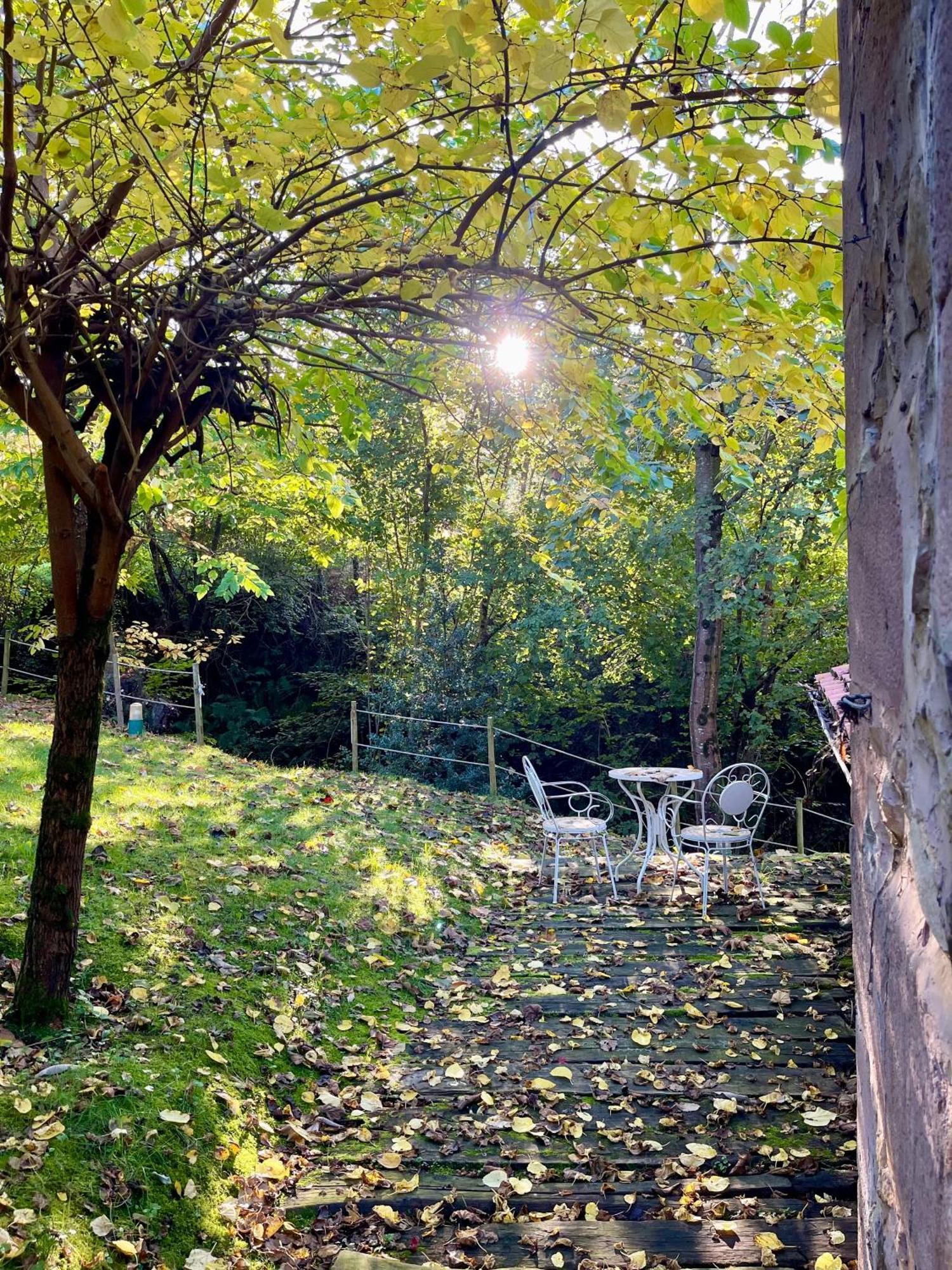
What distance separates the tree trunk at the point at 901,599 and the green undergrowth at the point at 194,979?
2288mm

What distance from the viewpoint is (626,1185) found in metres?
3.12

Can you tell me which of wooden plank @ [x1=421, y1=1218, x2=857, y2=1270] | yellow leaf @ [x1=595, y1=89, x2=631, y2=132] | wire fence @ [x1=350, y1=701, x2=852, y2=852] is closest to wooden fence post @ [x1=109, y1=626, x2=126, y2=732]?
wire fence @ [x1=350, y1=701, x2=852, y2=852]

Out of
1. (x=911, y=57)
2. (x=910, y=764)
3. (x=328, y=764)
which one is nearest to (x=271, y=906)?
(x=910, y=764)

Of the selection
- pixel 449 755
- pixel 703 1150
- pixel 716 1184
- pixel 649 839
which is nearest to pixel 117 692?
pixel 449 755

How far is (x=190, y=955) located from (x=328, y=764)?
10.2 meters

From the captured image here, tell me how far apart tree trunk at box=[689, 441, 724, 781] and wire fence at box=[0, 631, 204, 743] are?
6369mm

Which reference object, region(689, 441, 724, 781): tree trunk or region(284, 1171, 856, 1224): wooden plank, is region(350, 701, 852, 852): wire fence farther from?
region(284, 1171, 856, 1224): wooden plank

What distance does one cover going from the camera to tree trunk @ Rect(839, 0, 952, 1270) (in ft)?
3.00

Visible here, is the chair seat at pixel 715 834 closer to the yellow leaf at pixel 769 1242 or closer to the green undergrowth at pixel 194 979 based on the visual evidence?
the green undergrowth at pixel 194 979

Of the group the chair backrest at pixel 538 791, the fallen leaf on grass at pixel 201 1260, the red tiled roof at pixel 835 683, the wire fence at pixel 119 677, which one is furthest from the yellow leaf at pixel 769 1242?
the wire fence at pixel 119 677

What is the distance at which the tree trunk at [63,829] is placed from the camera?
3.39 metres

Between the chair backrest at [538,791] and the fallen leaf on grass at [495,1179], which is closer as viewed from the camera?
the fallen leaf on grass at [495,1179]

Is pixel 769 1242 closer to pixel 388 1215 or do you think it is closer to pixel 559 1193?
pixel 559 1193

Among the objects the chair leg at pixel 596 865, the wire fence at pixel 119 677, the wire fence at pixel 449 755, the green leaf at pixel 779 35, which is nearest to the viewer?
the green leaf at pixel 779 35
